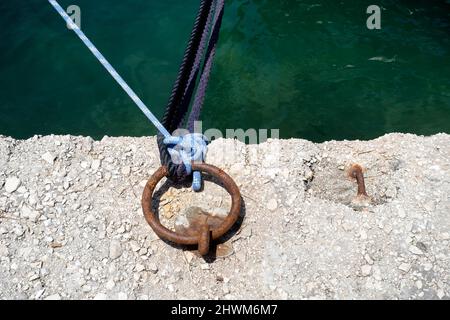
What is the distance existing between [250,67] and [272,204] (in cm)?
292

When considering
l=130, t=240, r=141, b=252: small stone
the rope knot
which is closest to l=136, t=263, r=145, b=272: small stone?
l=130, t=240, r=141, b=252: small stone

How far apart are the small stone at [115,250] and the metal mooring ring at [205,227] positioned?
347mm

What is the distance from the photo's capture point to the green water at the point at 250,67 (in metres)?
5.52

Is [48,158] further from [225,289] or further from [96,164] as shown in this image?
[225,289]

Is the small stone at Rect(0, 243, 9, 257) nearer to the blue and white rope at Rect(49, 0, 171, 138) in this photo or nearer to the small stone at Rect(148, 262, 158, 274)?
the small stone at Rect(148, 262, 158, 274)

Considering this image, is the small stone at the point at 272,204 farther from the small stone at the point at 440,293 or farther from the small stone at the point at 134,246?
the small stone at the point at 440,293

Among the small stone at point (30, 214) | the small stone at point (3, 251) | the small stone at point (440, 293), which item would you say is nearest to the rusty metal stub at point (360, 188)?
the small stone at point (440, 293)

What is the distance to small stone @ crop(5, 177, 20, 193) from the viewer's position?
365 cm

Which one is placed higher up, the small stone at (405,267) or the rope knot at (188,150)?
the rope knot at (188,150)

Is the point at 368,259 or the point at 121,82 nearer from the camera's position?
the point at 368,259

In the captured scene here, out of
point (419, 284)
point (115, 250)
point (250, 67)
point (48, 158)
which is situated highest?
point (48, 158)

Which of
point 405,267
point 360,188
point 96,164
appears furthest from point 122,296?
point 360,188

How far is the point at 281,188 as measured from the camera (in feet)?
12.4

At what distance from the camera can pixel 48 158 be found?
3.87 m
